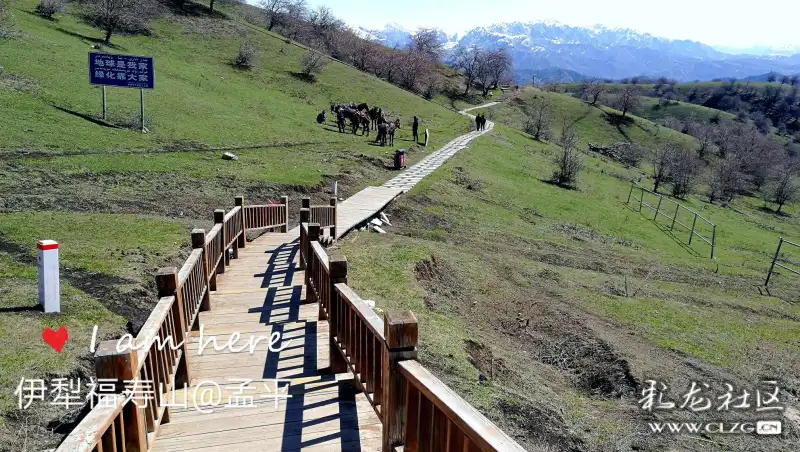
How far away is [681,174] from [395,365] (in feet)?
150

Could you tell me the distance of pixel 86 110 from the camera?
21.6 m

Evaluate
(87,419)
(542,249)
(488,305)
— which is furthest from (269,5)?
(87,419)

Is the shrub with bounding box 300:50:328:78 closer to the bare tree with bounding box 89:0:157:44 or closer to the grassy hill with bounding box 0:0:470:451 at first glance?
the grassy hill with bounding box 0:0:470:451

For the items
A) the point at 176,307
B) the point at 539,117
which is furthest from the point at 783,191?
the point at 176,307

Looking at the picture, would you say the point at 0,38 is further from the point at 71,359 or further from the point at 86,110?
the point at 71,359

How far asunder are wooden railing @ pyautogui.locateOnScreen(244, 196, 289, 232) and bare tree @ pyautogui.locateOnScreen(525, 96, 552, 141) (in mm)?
41749

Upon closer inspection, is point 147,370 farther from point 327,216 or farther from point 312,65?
point 312,65

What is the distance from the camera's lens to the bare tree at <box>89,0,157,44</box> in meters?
36.6

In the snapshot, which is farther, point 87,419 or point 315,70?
point 315,70

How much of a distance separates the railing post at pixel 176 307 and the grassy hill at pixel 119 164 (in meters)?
1.19

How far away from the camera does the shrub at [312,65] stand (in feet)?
149

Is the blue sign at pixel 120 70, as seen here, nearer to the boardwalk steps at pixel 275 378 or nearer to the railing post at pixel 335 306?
the boardwalk steps at pixel 275 378

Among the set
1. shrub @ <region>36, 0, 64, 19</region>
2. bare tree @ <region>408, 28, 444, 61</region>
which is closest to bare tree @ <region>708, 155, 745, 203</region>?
shrub @ <region>36, 0, 64, 19</region>

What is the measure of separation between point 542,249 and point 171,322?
14727 millimetres
